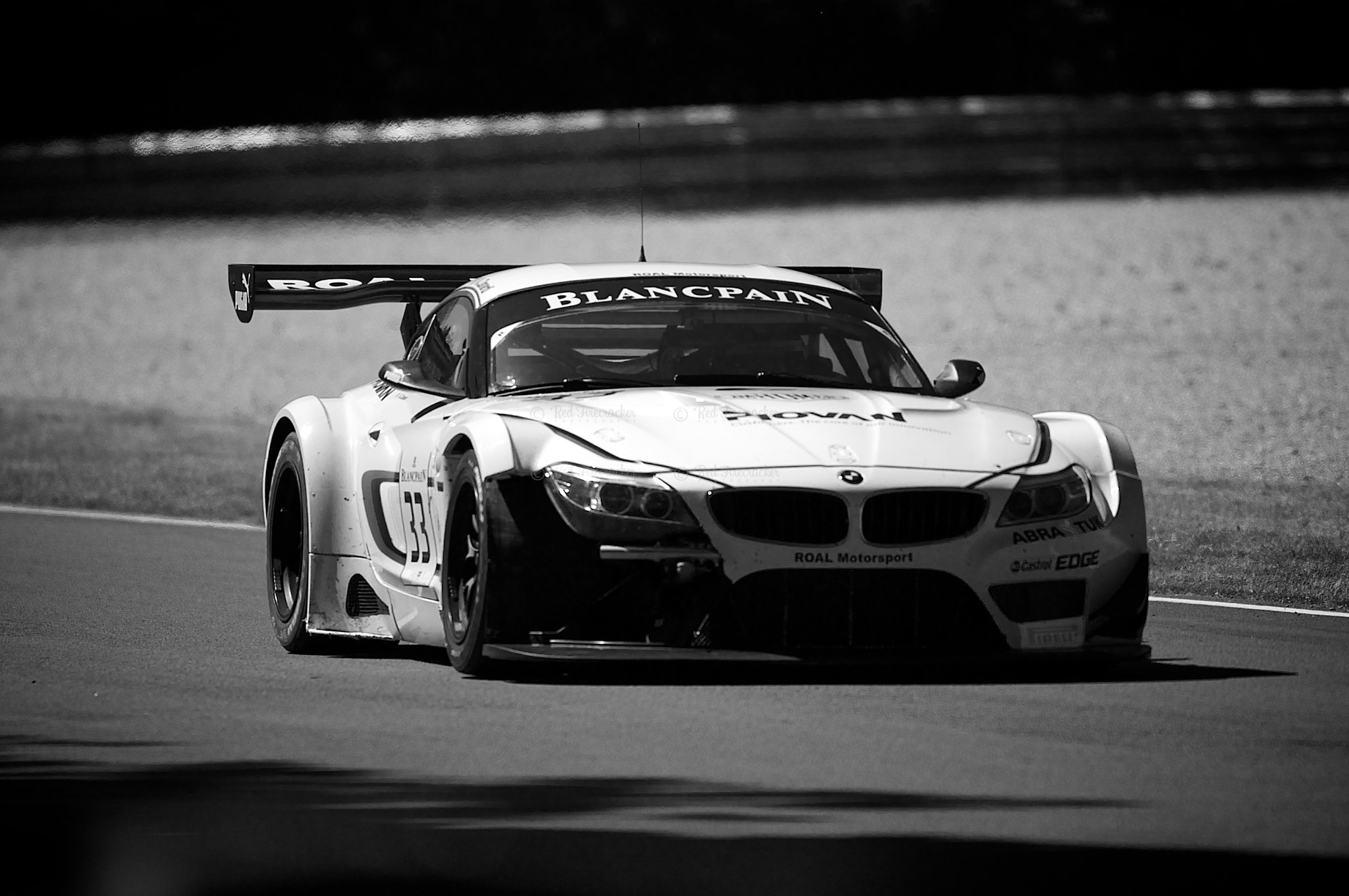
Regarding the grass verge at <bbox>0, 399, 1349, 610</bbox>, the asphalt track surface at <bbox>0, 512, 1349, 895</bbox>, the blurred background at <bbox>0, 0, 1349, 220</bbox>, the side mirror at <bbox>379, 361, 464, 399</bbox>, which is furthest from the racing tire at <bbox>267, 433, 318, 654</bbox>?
the blurred background at <bbox>0, 0, 1349, 220</bbox>

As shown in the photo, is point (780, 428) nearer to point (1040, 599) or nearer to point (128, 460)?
point (1040, 599)

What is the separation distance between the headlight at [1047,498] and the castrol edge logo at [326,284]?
3461 mm

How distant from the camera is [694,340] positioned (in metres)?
8.76

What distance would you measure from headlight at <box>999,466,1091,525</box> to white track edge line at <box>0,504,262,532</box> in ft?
21.9

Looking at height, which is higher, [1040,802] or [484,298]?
[484,298]

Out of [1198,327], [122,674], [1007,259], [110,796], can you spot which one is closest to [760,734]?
[110,796]

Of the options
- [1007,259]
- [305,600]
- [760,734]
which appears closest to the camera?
[760,734]

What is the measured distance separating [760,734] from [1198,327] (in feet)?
54.4

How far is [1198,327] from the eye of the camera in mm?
22578

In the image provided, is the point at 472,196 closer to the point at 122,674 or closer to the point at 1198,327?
the point at 1198,327

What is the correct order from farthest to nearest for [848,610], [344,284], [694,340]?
[344,284] < [694,340] < [848,610]

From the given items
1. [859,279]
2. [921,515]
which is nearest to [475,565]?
[921,515]

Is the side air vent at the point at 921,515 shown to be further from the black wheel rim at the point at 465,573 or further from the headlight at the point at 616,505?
the black wheel rim at the point at 465,573

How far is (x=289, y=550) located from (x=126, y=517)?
5004 millimetres
